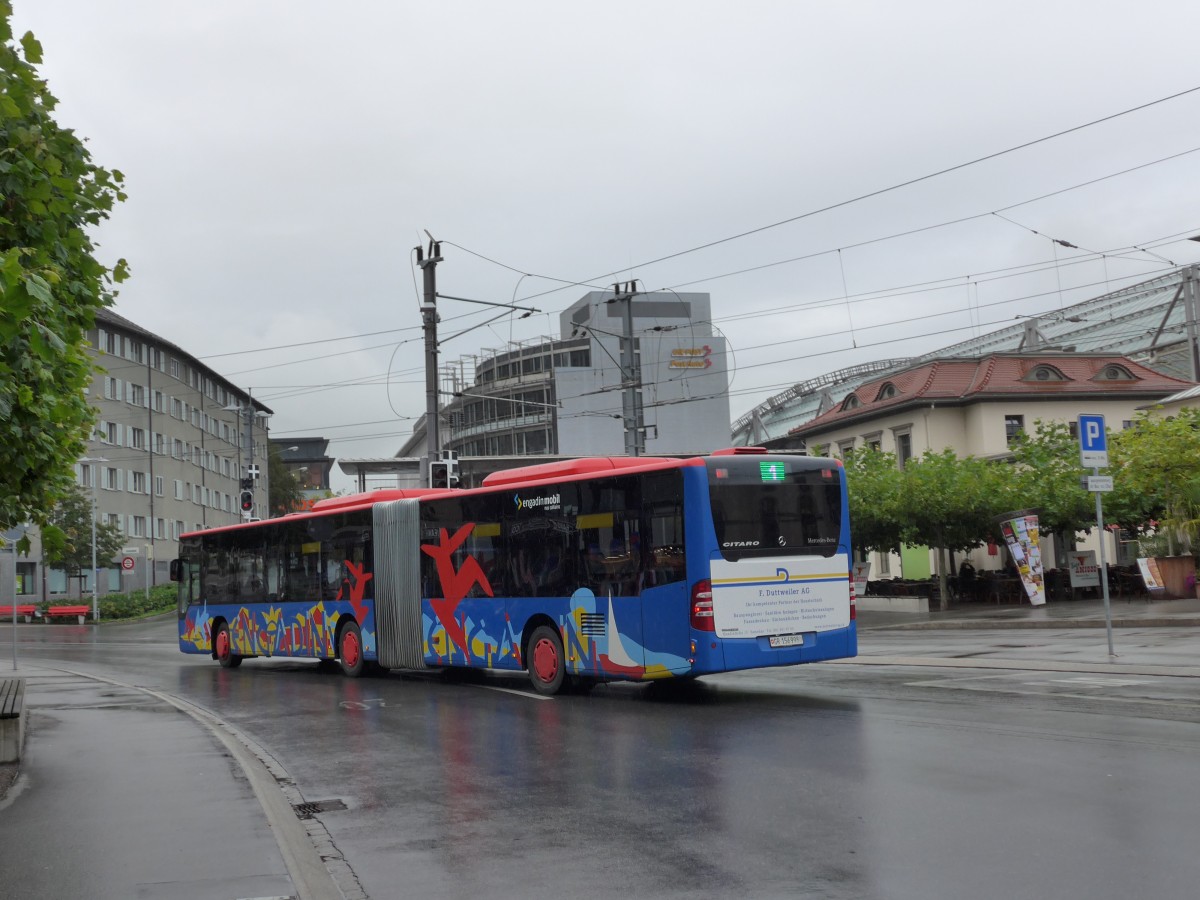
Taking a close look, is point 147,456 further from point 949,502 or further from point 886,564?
point 949,502

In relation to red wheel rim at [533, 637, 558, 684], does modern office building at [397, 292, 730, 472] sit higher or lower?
higher

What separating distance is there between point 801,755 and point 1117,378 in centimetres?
5011

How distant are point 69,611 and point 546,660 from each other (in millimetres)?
50809

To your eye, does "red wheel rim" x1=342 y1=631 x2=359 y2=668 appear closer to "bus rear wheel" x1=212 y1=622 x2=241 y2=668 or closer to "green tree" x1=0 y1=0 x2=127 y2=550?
"bus rear wheel" x1=212 y1=622 x2=241 y2=668

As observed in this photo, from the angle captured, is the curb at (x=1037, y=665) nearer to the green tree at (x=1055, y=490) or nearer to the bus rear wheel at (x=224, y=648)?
the bus rear wheel at (x=224, y=648)

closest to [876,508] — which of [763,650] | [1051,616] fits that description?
[1051,616]

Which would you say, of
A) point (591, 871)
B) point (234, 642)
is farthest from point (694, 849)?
point (234, 642)

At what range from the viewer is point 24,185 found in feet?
26.5

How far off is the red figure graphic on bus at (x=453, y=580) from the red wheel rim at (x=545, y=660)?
1.49 meters

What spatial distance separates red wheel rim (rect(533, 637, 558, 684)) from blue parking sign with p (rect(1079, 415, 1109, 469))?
8.59 m

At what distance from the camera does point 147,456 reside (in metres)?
80.1

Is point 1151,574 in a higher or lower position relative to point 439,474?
lower

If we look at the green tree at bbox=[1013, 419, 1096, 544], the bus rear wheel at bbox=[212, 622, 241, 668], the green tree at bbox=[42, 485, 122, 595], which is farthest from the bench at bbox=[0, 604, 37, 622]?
the green tree at bbox=[1013, 419, 1096, 544]

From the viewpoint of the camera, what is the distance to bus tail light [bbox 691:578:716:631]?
14938mm
